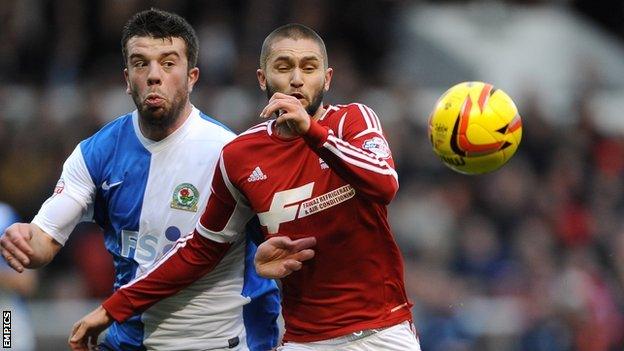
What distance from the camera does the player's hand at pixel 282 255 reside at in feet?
19.0

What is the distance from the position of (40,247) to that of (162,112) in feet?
2.98

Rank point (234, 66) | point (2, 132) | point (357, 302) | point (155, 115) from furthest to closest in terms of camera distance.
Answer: point (234, 66) < point (2, 132) < point (155, 115) < point (357, 302)

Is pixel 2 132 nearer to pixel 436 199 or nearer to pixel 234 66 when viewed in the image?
pixel 234 66

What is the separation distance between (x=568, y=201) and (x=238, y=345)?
22.9 ft

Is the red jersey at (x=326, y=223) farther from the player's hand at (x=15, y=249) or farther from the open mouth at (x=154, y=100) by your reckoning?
the player's hand at (x=15, y=249)

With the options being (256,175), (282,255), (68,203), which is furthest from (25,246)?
(282,255)

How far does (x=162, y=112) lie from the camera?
6.34 meters

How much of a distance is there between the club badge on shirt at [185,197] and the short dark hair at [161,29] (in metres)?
0.62

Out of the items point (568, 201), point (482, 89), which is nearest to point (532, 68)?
point (568, 201)

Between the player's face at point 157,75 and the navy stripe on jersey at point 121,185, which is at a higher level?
the player's face at point 157,75

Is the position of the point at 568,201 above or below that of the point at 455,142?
below

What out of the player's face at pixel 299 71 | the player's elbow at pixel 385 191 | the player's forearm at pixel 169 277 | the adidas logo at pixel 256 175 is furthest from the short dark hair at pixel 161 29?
the player's elbow at pixel 385 191

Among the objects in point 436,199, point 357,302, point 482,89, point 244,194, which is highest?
point 482,89

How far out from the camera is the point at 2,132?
12359mm
